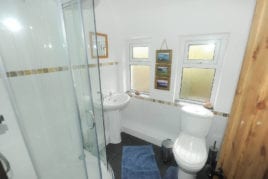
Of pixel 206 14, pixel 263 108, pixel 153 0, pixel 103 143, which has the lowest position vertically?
pixel 103 143

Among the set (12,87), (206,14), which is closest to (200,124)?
(206,14)

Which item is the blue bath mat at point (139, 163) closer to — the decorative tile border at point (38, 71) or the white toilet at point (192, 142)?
the white toilet at point (192, 142)

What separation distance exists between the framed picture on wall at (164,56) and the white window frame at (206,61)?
0.16 m

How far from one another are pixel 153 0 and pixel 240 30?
3.70ft

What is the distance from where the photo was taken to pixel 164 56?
1.99 metres

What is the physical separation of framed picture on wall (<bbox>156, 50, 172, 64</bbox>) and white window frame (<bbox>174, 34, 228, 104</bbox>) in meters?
0.16

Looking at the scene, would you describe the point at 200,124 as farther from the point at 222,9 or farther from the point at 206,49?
the point at 222,9

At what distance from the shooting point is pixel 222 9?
149 cm

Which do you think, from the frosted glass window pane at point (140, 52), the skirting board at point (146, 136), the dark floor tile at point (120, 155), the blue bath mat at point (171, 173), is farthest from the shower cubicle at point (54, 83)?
the frosted glass window pane at point (140, 52)

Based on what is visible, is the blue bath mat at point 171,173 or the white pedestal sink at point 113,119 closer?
the blue bath mat at point 171,173

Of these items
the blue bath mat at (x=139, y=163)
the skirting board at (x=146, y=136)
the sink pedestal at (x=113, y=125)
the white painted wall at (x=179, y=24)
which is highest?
the white painted wall at (x=179, y=24)

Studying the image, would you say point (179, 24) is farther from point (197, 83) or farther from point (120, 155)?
point (120, 155)

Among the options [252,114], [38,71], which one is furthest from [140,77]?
[252,114]

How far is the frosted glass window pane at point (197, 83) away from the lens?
6.24ft
